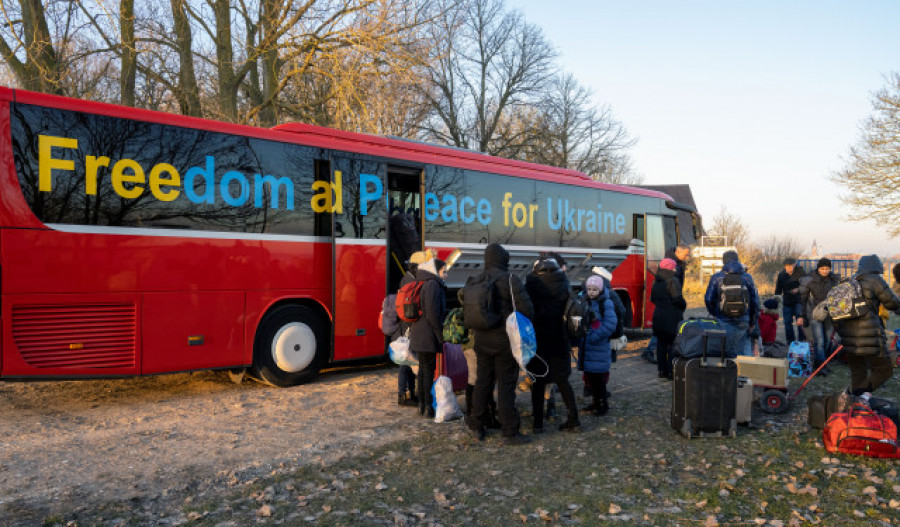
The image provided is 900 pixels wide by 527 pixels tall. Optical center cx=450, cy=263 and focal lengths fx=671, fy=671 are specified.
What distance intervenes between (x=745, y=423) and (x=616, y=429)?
1.40 m

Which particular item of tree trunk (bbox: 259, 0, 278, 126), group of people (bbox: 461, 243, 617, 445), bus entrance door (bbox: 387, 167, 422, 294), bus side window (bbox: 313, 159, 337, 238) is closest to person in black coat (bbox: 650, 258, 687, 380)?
group of people (bbox: 461, 243, 617, 445)

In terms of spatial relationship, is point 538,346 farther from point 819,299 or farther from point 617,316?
point 819,299

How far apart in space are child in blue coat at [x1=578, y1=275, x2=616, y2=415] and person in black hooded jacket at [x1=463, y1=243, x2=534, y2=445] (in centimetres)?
134

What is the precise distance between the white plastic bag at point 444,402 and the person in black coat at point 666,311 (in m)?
3.87

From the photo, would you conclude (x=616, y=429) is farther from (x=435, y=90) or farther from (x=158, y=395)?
(x=435, y=90)

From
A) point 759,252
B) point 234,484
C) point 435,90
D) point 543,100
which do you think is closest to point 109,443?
point 234,484

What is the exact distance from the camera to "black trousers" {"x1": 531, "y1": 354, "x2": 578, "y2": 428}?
6.69m

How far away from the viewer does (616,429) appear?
6.93m

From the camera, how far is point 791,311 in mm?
13047

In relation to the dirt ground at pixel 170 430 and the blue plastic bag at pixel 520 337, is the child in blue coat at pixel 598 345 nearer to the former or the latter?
the dirt ground at pixel 170 430

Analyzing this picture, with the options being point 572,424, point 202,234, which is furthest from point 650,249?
point 202,234

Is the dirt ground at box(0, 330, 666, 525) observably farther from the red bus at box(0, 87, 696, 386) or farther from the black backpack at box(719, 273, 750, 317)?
the black backpack at box(719, 273, 750, 317)

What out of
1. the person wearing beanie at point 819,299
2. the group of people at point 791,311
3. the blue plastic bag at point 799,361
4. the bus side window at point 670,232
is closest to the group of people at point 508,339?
the group of people at point 791,311

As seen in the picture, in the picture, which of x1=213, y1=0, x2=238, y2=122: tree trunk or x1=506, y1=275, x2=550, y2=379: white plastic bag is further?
x1=213, y1=0, x2=238, y2=122: tree trunk
